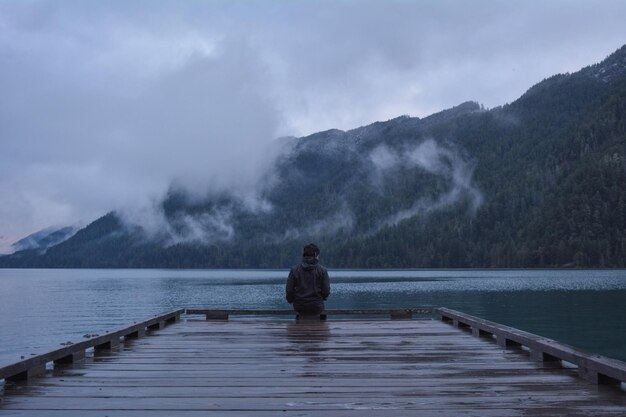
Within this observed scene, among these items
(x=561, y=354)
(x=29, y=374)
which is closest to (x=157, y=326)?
(x=29, y=374)

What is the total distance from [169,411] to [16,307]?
6963 centimetres

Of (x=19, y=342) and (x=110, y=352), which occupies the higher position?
(x=110, y=352)

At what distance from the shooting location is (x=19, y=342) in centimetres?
3897

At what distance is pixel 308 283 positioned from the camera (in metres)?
16.6

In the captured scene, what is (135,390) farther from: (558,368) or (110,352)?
(558,368)

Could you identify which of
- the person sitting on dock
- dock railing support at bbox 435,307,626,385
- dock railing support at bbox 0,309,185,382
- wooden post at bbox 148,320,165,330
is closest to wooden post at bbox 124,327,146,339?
dock railing support at bbox 0,309,185,382

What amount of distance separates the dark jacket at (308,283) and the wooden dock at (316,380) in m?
2.58

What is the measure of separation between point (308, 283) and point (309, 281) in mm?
88

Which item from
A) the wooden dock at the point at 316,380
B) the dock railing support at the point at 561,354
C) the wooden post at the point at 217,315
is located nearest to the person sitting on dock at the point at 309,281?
the wooden dock at the point at 316,380

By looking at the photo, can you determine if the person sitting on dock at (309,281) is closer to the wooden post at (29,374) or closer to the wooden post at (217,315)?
the wooden post at (217,315)

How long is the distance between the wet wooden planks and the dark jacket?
3.11m

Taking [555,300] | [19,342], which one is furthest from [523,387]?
[555,300]

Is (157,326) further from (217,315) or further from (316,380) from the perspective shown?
(316,380)

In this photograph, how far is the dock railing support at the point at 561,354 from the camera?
8023mm
